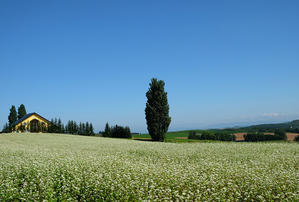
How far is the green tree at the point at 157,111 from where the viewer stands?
50.3 m

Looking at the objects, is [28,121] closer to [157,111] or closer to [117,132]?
[117,132]

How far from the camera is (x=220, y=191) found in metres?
7.51

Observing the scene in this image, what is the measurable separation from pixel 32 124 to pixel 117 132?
2793 centimetres

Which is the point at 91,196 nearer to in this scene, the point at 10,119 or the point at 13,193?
the point at 13,193

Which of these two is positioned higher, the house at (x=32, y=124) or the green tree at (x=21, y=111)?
the green tree at (x=21, y=111)

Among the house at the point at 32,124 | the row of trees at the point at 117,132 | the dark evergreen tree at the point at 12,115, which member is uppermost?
the dark evergreen tree at the point at 12,115

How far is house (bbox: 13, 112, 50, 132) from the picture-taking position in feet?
227

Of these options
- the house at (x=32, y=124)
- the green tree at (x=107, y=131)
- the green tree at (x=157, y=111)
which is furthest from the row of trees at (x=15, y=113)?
the green tree at (x=157, y=111)

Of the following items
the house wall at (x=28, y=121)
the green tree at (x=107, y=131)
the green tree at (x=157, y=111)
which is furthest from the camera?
the green tree at (x=107, y=131)

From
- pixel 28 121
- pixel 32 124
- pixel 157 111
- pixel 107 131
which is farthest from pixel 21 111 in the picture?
pixel 157 111

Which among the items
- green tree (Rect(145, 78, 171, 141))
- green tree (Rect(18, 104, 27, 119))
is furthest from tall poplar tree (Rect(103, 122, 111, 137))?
green tree (Rect(18, 104, 27, 119))

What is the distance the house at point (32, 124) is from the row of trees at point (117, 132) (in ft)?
66.7

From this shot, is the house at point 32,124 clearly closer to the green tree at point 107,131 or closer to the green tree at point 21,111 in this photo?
the green tree at point 107,131

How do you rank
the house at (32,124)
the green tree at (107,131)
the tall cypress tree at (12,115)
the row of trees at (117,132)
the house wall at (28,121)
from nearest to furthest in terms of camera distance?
the house at (32,124)
the house wall at (28,121)
the row of trees at (117,132)
the green tree at (107,131)
the tall cypress tree at (12,115)
